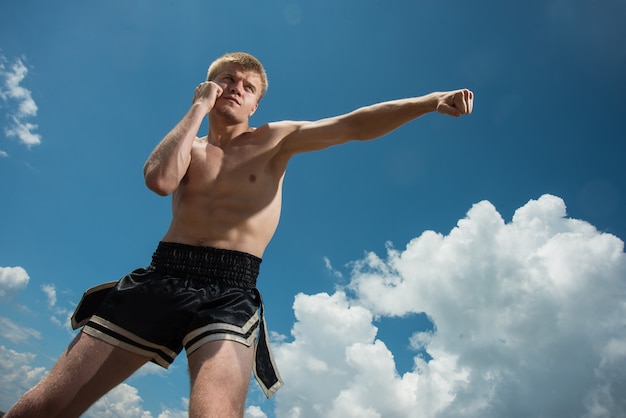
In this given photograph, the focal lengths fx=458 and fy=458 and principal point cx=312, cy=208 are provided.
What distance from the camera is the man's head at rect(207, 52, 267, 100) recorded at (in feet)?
13.9

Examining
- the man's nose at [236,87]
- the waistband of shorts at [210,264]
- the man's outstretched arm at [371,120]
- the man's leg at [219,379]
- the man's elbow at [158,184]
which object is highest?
the man's nose at [236,87]

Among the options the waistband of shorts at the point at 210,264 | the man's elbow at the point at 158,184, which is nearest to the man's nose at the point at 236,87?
the man's elbow at the point at 158,184

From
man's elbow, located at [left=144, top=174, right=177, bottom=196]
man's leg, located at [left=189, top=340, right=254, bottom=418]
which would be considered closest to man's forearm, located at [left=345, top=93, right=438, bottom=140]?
man's elbow, located at [left=144, top=174, right=177, bottom=196]

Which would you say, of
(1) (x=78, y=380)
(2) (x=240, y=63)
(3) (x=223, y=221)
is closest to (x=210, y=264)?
(3) (x=223, y=221)

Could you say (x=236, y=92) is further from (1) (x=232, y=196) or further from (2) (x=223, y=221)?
(2) (x=223, y=221)

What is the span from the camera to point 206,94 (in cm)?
373

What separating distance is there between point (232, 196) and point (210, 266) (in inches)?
23.1

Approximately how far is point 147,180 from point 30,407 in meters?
1.64

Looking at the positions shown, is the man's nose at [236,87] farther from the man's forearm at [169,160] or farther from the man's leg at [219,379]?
the man's leg at [219,379]

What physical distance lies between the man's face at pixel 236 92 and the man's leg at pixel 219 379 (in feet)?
6.82

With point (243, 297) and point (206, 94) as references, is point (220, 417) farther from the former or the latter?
point (206, 94)

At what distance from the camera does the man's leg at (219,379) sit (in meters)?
2.58

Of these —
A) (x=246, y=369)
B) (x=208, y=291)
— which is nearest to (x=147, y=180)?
(x=208, y=291)

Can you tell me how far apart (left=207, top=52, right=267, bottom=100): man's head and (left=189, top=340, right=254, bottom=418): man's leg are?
254 cm
